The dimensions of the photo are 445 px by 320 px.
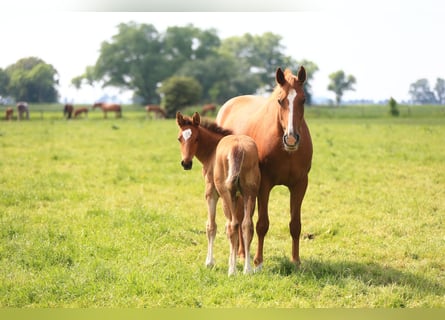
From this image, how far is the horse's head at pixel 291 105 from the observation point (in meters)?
4.72

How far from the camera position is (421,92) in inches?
352

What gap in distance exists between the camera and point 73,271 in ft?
16.7

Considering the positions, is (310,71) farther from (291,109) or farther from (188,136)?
(291,109)

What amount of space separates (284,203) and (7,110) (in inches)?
207

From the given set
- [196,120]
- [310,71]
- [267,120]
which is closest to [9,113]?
[196,120]

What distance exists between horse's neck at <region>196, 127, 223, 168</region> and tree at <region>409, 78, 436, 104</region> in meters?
4.58

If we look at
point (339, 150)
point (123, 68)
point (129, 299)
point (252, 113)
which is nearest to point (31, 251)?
point (129, 299)

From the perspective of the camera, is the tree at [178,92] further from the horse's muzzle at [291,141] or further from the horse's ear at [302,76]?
the horse's muzzle at [291,141]

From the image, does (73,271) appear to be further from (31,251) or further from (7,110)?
(7,110)

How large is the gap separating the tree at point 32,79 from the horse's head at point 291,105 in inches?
168

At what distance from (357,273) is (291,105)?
1874 millimetres

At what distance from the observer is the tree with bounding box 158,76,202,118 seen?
93.4 feet

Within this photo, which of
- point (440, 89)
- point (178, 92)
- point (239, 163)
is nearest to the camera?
point (239, 163)

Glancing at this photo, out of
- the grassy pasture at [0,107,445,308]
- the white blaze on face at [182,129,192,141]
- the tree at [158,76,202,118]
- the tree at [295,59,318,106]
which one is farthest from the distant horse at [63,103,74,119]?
the tree at [158,76,202,118]
